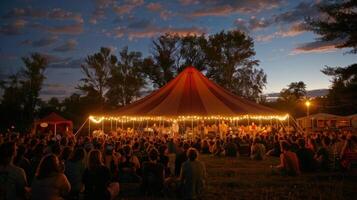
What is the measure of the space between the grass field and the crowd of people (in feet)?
1.88

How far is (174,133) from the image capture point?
→ 1891 cm

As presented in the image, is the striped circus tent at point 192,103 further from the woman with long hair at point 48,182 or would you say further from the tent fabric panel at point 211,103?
the woman with long hair at point 48,182

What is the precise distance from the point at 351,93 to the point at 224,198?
55.8ft

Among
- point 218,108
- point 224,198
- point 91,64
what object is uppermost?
point 91,64

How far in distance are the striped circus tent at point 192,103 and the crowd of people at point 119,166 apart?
2.01 meters

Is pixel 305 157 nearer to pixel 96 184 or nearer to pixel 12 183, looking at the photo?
pixel 96 184

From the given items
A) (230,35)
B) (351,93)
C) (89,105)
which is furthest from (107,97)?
(351,93)

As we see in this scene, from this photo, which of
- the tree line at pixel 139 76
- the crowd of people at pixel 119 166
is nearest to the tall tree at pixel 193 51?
the tree line at pixel 139 76

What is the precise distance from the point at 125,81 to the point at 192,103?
29635mm

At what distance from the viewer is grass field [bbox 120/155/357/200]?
7.25m

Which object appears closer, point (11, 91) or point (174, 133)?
point (174, 133)

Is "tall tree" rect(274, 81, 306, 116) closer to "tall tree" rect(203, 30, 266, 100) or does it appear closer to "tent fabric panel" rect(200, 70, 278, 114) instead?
"tall tree" rect(203, 30, 266, 100)

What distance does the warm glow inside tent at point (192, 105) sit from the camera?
11359mm

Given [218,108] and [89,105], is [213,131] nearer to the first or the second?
[218,108]
